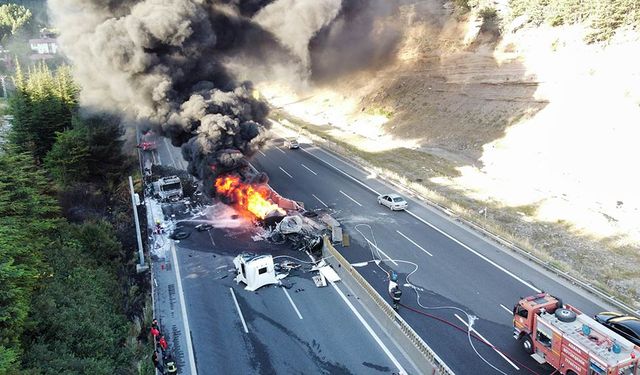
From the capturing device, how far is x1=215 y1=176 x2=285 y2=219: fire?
82.4 ft

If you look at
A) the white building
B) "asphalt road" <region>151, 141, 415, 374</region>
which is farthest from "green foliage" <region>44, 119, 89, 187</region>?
the white building

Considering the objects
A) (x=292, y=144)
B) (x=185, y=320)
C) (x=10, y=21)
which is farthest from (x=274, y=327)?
(x=10, y=21)

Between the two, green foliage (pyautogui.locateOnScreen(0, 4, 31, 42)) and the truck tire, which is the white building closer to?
green foliage (pyautogui.locateOnScreen(0, 4, 31, 42))

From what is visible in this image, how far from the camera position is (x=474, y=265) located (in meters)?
20.6

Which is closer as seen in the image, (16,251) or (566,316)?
(566,316)

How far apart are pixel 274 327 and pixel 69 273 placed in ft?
26.9

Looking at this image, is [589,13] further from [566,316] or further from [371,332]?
[371,332]

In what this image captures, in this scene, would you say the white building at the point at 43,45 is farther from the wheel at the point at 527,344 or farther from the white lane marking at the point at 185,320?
the wheel at the point at 527,344

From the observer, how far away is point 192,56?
2847 centimetres

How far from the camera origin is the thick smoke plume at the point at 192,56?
82.9 feet

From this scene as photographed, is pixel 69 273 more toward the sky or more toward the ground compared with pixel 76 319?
more toward the sky

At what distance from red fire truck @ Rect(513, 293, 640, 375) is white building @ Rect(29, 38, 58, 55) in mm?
A: 127949

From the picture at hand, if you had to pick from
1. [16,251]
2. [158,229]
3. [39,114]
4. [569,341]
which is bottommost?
[158,229]

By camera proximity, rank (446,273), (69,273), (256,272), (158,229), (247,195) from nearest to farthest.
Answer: (69,273) < (256,272) < (446,273) < (158,229) < (247,195)
